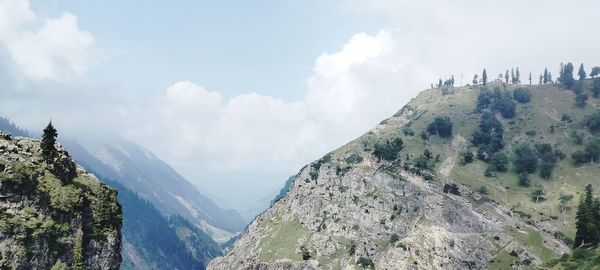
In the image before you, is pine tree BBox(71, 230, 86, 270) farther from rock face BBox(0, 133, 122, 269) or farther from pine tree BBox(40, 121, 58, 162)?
pine tree BBox(40, 121, 58, 162)

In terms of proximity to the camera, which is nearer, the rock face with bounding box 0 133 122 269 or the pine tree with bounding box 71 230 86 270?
the rock face with bounding box 0 133 122 269

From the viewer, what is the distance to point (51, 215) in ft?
312

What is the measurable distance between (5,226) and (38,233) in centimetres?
562

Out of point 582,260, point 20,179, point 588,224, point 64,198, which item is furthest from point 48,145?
point 588,224

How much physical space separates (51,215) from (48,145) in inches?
633

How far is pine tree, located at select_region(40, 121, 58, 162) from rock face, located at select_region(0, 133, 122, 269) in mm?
1199

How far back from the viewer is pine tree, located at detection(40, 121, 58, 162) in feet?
336

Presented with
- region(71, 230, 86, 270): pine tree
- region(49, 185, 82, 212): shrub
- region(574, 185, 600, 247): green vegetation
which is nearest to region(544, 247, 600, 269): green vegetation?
region(574, 185, 600, 247): green vegetation

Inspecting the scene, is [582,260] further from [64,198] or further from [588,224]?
[64,198]

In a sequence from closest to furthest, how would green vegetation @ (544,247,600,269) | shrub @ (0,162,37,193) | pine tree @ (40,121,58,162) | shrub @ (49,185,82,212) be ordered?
shrub @ (0,162,37,193)
shrub @ (49,185,82,212)
pine tree @ (40,121,58,162)
green vegetation @ (544,247,600,269)

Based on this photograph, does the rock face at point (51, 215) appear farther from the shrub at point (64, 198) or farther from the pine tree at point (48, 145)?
the pine tree at point (48, 145)

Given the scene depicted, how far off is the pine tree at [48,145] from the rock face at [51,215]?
3.93ft

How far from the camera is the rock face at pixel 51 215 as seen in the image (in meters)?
88.5

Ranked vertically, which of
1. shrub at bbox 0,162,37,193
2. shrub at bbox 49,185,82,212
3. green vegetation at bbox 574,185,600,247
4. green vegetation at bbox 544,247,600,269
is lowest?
green vegetation at bbox 544,247,600,269
